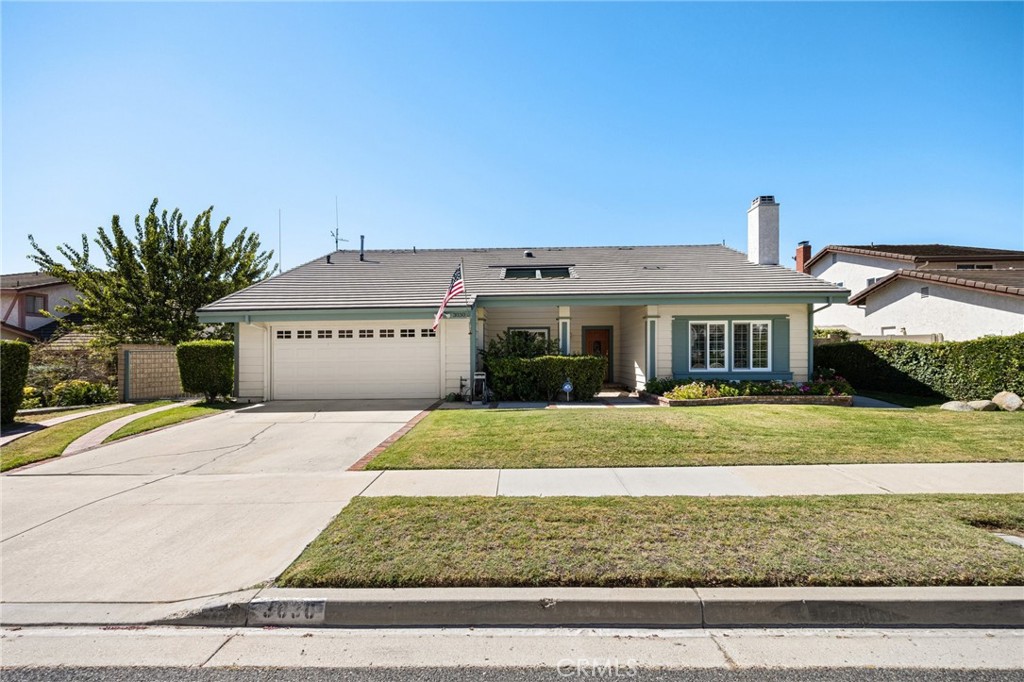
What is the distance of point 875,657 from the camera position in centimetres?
305

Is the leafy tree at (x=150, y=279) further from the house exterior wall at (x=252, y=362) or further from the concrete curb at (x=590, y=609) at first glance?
the concrete curb at (x=590, y=609)

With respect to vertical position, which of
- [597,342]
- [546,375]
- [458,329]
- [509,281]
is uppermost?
[509,281]

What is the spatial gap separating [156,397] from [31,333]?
14.6 meters

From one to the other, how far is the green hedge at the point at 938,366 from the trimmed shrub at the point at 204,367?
756 inches

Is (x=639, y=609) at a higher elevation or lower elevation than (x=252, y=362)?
lower

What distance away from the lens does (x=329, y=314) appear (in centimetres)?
1422

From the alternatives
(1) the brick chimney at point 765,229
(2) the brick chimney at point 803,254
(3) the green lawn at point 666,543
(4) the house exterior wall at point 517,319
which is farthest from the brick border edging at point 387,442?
(2) the brick chimney at point 803,254

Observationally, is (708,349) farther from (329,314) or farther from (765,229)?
(329,314)

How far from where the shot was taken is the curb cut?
3391 mm

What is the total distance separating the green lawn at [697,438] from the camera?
7312 mm

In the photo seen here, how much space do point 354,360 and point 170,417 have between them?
4.72 meters

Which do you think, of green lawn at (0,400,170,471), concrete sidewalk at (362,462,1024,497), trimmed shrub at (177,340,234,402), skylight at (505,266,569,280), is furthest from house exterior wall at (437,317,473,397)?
concrete sidewalk at (362,462,1024,497)

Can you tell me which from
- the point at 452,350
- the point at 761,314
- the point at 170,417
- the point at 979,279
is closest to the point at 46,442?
the point at 170,417

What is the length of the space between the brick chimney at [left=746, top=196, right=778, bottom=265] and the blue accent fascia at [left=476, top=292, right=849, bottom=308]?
123 inches
